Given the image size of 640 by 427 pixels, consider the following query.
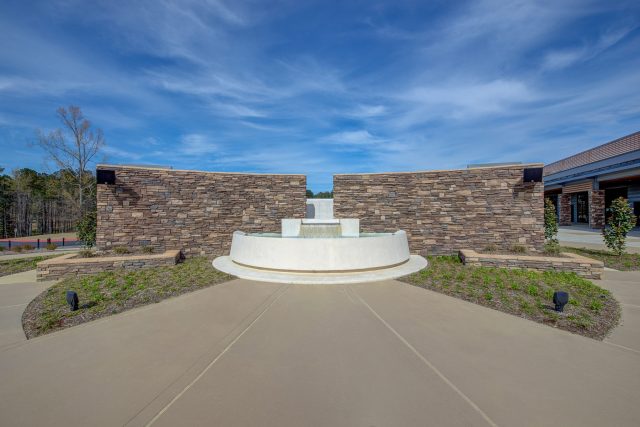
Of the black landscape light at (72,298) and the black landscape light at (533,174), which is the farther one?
the black landscape light at (533,174)

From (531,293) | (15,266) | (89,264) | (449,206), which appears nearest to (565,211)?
(449,206)

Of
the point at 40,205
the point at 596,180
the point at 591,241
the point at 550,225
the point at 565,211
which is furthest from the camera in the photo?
the point at 565,211

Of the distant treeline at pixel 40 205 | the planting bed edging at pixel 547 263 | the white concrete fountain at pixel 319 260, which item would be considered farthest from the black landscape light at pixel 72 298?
the distant treeline at pixel 40 205

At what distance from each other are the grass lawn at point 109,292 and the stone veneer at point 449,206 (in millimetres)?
7076

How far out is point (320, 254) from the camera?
838 centimetres

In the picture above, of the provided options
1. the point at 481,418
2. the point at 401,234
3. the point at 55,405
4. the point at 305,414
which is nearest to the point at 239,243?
the point at 401,234

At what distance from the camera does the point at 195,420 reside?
262cm

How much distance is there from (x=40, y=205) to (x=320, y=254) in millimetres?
32336

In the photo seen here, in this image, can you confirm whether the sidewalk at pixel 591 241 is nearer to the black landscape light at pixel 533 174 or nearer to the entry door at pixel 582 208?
the black landscape light at pixel 533 174

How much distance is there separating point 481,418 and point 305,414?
5.52ft

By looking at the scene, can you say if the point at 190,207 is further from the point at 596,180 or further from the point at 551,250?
the point at 596,180

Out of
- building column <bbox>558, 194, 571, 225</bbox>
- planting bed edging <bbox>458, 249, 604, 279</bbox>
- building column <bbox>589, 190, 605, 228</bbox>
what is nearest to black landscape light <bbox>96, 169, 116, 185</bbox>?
planting bed edging <bbox>458, 249, 604, 279</bbox>

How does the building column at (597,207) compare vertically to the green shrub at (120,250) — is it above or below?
above

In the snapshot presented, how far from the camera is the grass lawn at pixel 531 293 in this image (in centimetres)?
506
